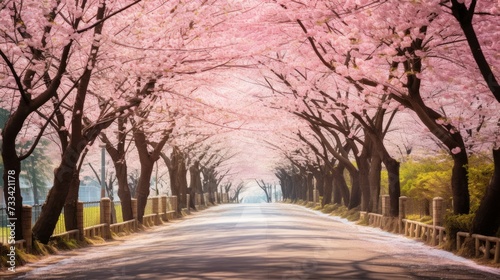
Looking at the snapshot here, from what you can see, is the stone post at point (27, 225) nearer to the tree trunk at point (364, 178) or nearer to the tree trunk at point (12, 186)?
the tree trunk at point (12, 186)

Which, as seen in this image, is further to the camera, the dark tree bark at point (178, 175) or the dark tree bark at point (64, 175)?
the dark tree bark at point (178, 175)

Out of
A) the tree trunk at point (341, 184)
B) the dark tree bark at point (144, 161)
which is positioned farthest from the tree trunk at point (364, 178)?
the dark tree bark at point (144, 161)

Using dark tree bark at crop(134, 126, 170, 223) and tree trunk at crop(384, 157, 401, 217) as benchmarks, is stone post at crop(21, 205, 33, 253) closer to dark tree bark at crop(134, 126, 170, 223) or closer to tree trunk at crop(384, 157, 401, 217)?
tree trunk at crop(384, 157, 401, 217)

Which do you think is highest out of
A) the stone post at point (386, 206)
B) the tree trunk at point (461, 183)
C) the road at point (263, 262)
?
the tree trunk at point (461, 183)

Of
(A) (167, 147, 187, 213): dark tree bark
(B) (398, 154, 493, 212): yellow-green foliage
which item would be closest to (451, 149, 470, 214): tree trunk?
(B) (398, 154, 493, 212): yellow-green foliage

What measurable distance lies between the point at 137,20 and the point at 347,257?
747 cm

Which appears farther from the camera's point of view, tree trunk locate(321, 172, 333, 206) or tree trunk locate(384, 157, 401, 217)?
tree trunk locate(321, 172, 333, 206)

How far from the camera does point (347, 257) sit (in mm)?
16734

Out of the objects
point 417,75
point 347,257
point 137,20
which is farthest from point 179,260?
point 417,75

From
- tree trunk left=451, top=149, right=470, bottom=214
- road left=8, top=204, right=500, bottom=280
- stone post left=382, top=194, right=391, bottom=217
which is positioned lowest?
road left=8, top=204, right=500, bottom=280

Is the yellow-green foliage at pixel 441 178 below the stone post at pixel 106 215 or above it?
above

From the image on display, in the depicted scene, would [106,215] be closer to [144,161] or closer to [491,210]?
[144,161]

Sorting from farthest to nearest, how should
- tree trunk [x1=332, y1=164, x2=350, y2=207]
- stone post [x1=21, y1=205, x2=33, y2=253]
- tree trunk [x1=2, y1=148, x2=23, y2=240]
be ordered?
1. tree trunk [x1=332, y1=164, x2=350, y2=207]
2. stone post [x1=21, y1=205, x2=33, y2=253]
3. tree trunk [x1=2, y1=148, x2=23, y2=240]

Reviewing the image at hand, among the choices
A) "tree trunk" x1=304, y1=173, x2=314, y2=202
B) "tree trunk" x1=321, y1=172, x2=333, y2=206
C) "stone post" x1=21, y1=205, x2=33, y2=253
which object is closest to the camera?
"stone post" x1=21, y1=205, x2=33, y2=253
